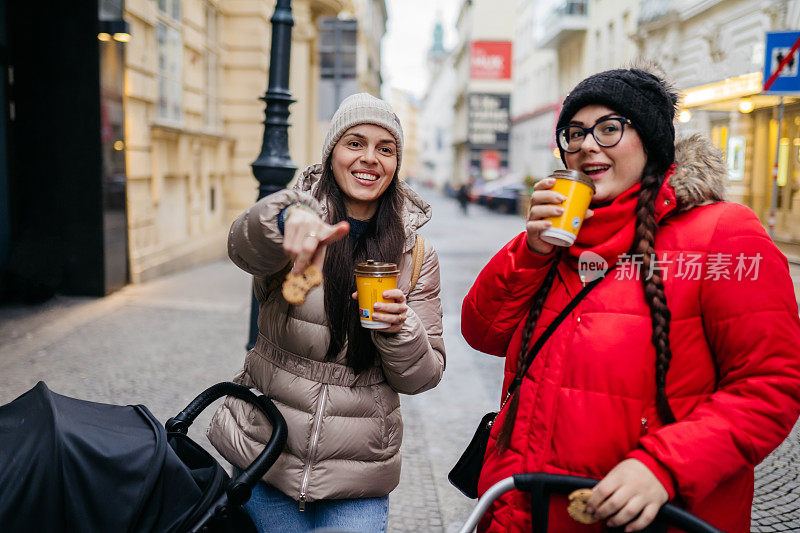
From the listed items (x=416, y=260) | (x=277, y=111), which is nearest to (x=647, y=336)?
(x=416, y=260)

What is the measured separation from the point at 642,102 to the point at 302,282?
919 mm

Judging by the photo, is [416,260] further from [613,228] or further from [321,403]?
[613,228]

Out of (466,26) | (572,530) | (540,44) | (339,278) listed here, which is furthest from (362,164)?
(466,26)

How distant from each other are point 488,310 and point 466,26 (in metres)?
71.3

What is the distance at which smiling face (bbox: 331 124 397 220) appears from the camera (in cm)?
209

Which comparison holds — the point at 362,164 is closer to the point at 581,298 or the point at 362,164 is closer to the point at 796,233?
the point at 581,298

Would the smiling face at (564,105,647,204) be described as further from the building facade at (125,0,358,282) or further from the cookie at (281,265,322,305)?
the building facade at (125,0,358,282)

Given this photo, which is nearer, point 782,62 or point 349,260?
point 349,260

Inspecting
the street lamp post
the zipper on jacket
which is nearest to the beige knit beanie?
the zipper on jacket

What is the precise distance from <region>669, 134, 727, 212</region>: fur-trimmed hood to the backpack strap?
781 mm

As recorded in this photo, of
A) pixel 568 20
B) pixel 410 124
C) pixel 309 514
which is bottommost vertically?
pixel 309 514

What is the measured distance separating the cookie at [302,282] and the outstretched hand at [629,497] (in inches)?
30.0

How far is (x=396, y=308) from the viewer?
1.76 meters

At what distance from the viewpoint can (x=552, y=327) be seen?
1765 millimetres
